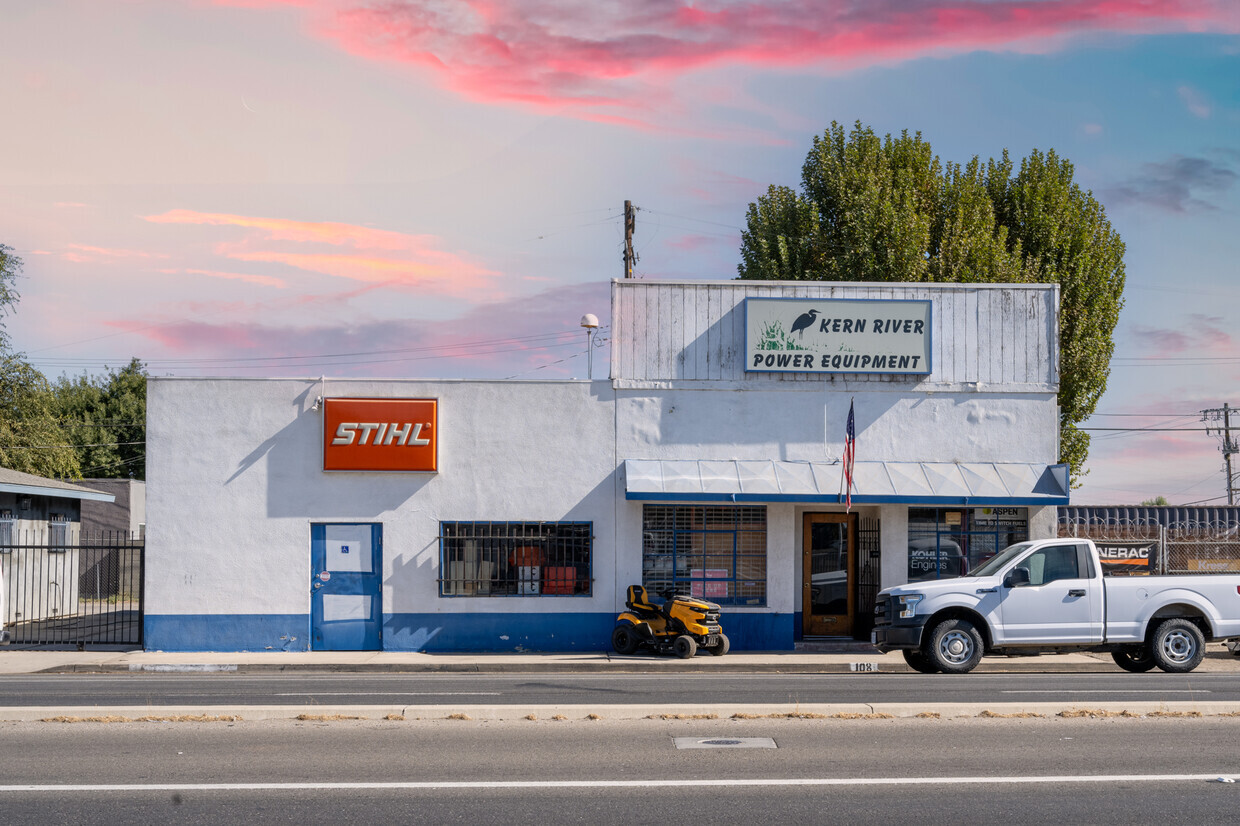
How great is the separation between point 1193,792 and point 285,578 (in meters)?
16.1

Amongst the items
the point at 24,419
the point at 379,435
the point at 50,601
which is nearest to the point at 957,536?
the point at 379,435

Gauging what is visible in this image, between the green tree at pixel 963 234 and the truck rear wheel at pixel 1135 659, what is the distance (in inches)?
686

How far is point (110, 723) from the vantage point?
11453 millimetres

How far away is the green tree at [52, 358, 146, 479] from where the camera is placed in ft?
223

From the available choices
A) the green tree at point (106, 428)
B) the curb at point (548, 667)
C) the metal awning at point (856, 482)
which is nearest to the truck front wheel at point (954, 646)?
the curb at point (548, 667)

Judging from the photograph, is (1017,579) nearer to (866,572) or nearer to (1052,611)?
(1052,611)

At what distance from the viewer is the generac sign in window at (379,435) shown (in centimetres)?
2092

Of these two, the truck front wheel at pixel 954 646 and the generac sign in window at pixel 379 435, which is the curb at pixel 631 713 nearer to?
the truck front wheel at pixel 954 646

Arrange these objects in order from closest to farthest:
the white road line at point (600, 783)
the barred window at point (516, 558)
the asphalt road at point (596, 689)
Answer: the white road line at point (600, 783) → the asphalt road at point (596, 689) → the barred window at point (516, 558)

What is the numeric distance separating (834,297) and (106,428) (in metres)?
58.1

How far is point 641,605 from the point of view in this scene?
65.1 ft

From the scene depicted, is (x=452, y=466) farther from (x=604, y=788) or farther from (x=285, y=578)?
(x=604, y=788)

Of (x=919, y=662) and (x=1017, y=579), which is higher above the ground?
(x=1017, y=579)

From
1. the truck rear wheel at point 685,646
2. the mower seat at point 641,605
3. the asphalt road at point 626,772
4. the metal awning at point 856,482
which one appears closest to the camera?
the asphalt road at point 626,772
